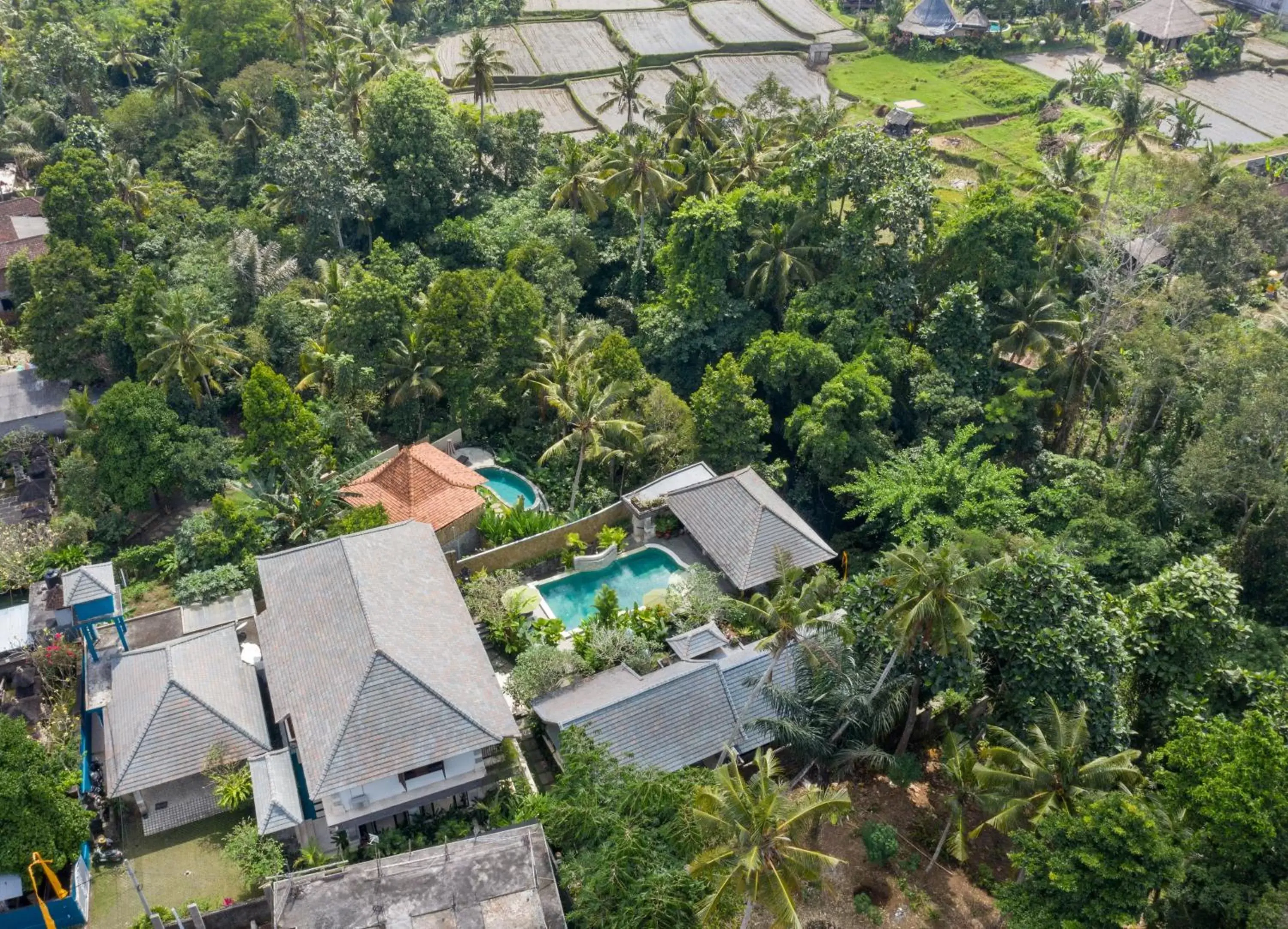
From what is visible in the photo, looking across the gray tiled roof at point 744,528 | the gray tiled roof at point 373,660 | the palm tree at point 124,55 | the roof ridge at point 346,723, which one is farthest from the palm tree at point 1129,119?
the palm tree at point 124,55

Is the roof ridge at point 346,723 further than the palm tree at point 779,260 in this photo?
No

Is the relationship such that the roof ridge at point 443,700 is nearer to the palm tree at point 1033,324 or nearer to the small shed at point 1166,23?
the palm tree at point 1033,324

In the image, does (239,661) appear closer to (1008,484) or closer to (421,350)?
(421,350)

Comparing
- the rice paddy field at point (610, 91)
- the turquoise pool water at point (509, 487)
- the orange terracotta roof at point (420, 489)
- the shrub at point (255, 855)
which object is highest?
the rice paddy field at point (610, 91)

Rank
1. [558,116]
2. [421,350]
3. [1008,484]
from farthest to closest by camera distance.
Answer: [558,116], [421,350], [1008,484]

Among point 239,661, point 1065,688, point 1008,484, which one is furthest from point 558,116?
point 1065,688

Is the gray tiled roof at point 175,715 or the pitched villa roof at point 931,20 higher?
the pitched villa roof at point 931,20
